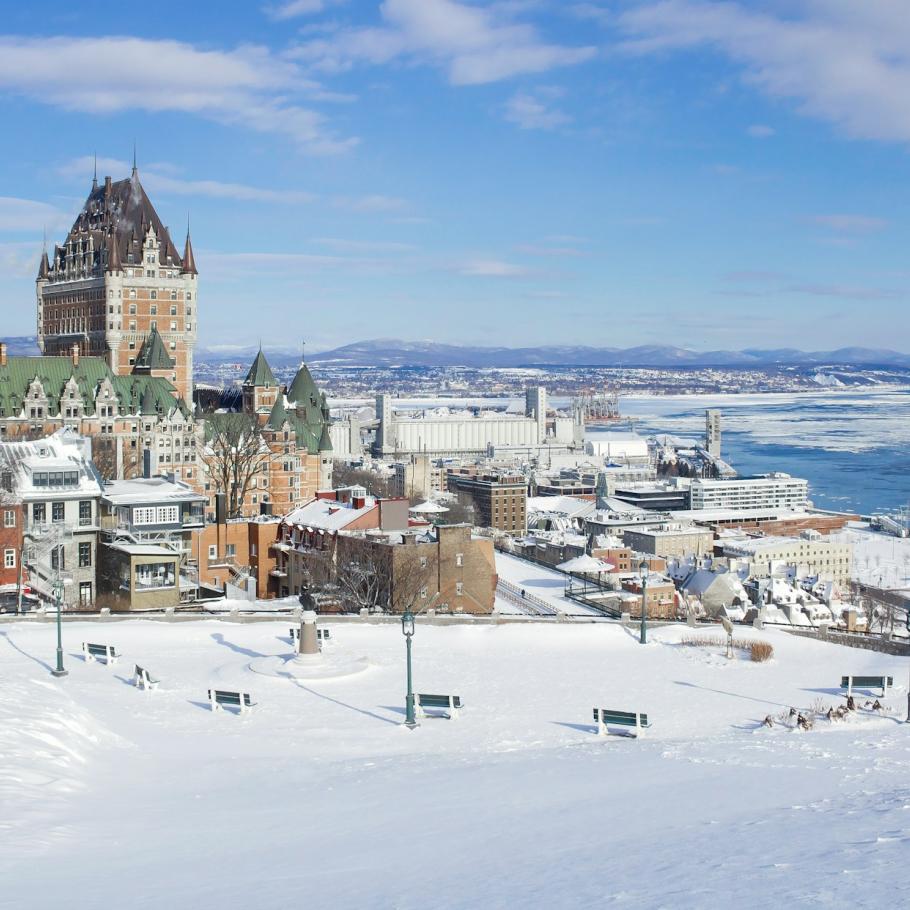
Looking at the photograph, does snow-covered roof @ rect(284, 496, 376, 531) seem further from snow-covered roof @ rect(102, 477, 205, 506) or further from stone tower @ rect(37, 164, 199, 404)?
stone tower @ rect(37, 164, 199, 404)

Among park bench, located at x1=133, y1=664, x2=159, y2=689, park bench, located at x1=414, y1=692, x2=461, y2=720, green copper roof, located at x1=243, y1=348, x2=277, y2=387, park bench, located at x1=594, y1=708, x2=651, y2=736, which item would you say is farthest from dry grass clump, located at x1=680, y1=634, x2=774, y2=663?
green copper roof, located at x1=243, y1=348, x2=277, y2=387

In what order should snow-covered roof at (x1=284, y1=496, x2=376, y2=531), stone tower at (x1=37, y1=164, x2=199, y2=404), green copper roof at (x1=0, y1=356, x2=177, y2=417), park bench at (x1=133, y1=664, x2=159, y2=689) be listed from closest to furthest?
park bench at (x1=133, y1=664, x2=159, y2=689), snow-covered roof at (x1=284, y1=496, x2=376, y2=531), green copper roof at (x1=0, y1=356, x2=177, y2=417), stone tower at (x1=37, y1=164, x2=199, y2=404)

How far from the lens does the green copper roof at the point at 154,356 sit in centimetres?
9994

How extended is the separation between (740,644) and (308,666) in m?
11.4

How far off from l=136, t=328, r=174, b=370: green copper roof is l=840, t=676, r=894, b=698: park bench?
262 feet

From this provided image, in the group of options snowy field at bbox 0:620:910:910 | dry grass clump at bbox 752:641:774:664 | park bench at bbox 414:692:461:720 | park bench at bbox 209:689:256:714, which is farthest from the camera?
dry grass clump at bbox 752:641:774:664

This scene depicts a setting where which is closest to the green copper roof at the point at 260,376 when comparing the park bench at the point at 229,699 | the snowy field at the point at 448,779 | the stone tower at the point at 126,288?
the stone tower at the point at 126,288

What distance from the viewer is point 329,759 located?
21.7 meters

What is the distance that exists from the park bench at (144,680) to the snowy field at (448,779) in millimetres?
567

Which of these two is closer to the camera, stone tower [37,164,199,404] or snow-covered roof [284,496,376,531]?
snow-covered roof [284,496,376,531]

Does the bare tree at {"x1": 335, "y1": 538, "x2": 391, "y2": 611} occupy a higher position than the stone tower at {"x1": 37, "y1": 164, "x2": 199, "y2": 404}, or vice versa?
the stone tower at {"x1": 37, "y1": 164, "x2": 199, "y2": 404}

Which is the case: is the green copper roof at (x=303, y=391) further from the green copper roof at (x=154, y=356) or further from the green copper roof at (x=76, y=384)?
the green copper roof at (x=76, y=384)

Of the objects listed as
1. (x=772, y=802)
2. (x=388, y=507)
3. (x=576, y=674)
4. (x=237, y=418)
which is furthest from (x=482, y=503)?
(x=772, y=802)

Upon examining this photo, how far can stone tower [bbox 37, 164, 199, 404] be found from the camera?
340ft
